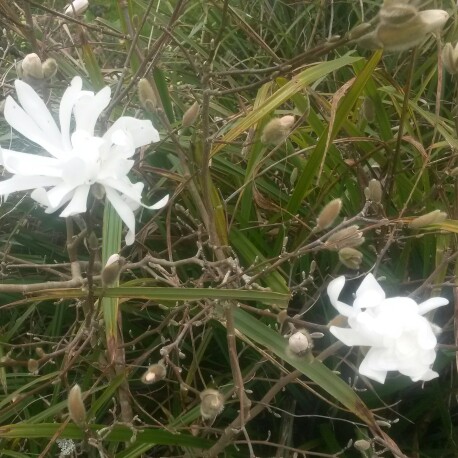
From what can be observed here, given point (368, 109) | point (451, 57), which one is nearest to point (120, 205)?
point (451, 57)

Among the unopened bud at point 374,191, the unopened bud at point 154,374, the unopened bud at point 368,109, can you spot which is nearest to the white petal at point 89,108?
the unopened bud at point 154,374

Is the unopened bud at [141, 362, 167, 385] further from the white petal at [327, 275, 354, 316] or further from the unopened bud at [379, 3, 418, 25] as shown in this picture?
the unopened bud at [379, 3, 418, 25]

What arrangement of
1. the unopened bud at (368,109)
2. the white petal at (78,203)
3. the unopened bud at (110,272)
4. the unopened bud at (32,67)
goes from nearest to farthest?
the white petal at (78,203) < the unopened bud at (110,272) < the unopened bud at (32,67) < the unopened bud at (368,109)

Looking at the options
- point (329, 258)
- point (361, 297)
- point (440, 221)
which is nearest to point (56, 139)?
point (361, 297)

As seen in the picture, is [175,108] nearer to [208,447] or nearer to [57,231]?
[57,231]

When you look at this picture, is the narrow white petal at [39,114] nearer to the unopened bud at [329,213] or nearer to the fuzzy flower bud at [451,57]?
the unopened bud at [329,213]

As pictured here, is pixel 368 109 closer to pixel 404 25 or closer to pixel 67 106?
pixel 404 25

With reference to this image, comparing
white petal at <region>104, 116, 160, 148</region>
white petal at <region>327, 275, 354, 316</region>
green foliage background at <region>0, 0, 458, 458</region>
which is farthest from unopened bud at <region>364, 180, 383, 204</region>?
white petal at <region>104, 116, 160, 148</region>
